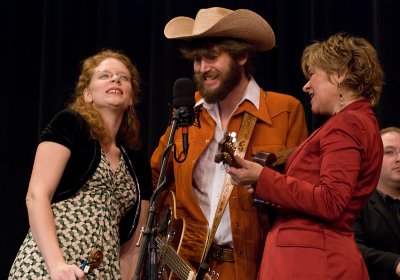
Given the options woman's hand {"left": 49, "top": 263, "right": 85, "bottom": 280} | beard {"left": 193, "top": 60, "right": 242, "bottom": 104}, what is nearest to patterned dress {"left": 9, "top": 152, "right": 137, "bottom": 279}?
woman's hand {"left": 49, "top": 263, "right": 85, "bottom": 280}

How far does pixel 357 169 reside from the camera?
240 centimetres

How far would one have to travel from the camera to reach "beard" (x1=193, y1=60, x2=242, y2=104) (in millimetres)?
3182

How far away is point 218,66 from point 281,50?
82cm

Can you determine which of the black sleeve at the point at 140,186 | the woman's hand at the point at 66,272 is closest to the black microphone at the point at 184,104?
the woman's hand at the point at 66,272

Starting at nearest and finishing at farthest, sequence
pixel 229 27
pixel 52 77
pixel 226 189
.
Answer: pixel 226 189 < pixel 229 27 < pixel 52 77

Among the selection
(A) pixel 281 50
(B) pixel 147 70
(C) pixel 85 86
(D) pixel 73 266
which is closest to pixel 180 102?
(D) pixel 73 266

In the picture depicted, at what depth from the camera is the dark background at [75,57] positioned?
3964 mm

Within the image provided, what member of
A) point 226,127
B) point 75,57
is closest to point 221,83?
point 226,127

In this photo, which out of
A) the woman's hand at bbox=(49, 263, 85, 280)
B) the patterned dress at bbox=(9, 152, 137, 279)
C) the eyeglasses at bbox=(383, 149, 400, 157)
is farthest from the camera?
the eyeglasses at bbox=(383, 149, 400, 157)

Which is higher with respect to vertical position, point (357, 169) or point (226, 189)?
point (357, 169)

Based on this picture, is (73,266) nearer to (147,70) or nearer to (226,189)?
(226,189)

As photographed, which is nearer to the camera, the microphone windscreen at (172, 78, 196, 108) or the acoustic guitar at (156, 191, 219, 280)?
the microphone windscreen at (172, 78, 196, 108)

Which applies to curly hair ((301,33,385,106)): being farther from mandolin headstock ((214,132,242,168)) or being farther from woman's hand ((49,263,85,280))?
woman's hand ((49,263,85,280))

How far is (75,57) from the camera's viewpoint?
14.6 ft
